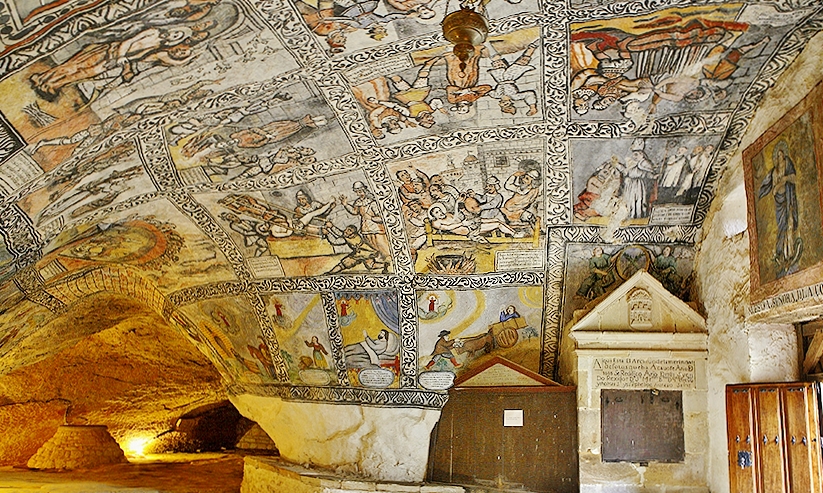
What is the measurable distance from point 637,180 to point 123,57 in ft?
15.2

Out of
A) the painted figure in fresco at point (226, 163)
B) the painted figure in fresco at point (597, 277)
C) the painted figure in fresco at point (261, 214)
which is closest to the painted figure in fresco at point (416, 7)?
the painted figure in fresco at point (226, 163)

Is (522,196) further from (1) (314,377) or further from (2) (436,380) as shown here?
(1) (314,377)

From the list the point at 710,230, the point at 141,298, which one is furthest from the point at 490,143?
the point at 141,298

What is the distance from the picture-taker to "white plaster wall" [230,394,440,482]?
775 cm

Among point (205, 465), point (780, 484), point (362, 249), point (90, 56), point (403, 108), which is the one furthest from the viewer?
point (205, 465)

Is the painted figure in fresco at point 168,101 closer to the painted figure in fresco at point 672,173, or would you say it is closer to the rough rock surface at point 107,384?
the painted figure in fresco at point 672,173

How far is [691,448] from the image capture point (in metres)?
6.70

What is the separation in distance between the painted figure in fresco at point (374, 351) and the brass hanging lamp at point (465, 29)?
4334mm

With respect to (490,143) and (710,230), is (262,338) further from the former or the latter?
(710,230)

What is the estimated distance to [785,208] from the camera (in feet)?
17.5

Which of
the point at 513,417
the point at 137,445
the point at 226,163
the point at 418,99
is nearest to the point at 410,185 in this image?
the point at 418,99

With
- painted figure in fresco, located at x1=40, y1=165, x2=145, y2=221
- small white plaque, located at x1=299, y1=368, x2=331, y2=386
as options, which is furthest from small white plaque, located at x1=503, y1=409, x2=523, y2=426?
painted figure in fresco, located at x1=40, y1=165, x2=145, y2=221

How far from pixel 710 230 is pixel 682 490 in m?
2.54

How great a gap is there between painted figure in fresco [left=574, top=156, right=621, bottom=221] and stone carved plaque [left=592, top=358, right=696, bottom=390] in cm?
149
